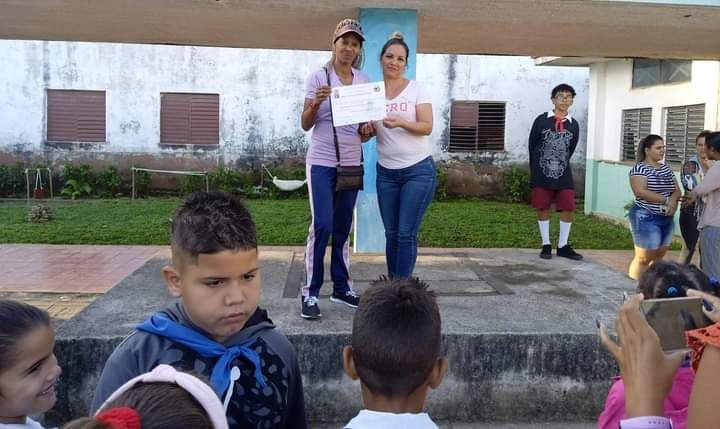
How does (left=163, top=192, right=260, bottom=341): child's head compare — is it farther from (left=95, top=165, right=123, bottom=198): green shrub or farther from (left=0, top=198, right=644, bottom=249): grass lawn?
(left=95, top=165, right=123, bottom=198): green shrub

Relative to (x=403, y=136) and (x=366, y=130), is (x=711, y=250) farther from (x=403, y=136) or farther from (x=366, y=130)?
(x=366, y=130)

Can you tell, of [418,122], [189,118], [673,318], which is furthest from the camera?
[189,118]

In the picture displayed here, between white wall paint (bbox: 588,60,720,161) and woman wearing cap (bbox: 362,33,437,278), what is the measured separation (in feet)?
23.4

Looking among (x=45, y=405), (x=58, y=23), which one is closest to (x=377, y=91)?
(x=45, y=405)

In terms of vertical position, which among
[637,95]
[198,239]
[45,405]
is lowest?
[45,405]

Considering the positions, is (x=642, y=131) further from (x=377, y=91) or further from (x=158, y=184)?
(x=158, y=184)

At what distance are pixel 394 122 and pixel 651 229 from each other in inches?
115

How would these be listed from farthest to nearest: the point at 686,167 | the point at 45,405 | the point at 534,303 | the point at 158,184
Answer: the point at 158,184
the point at 686,167
the point at 534,303
the point at 45,405

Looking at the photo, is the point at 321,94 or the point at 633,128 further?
the point at 633,128

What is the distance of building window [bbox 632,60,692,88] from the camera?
10.2 m

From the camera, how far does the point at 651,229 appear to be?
5.44 m

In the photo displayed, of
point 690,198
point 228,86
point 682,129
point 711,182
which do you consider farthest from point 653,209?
point 228,86

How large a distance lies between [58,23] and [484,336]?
5.96 meters

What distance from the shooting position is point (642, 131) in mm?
11250
